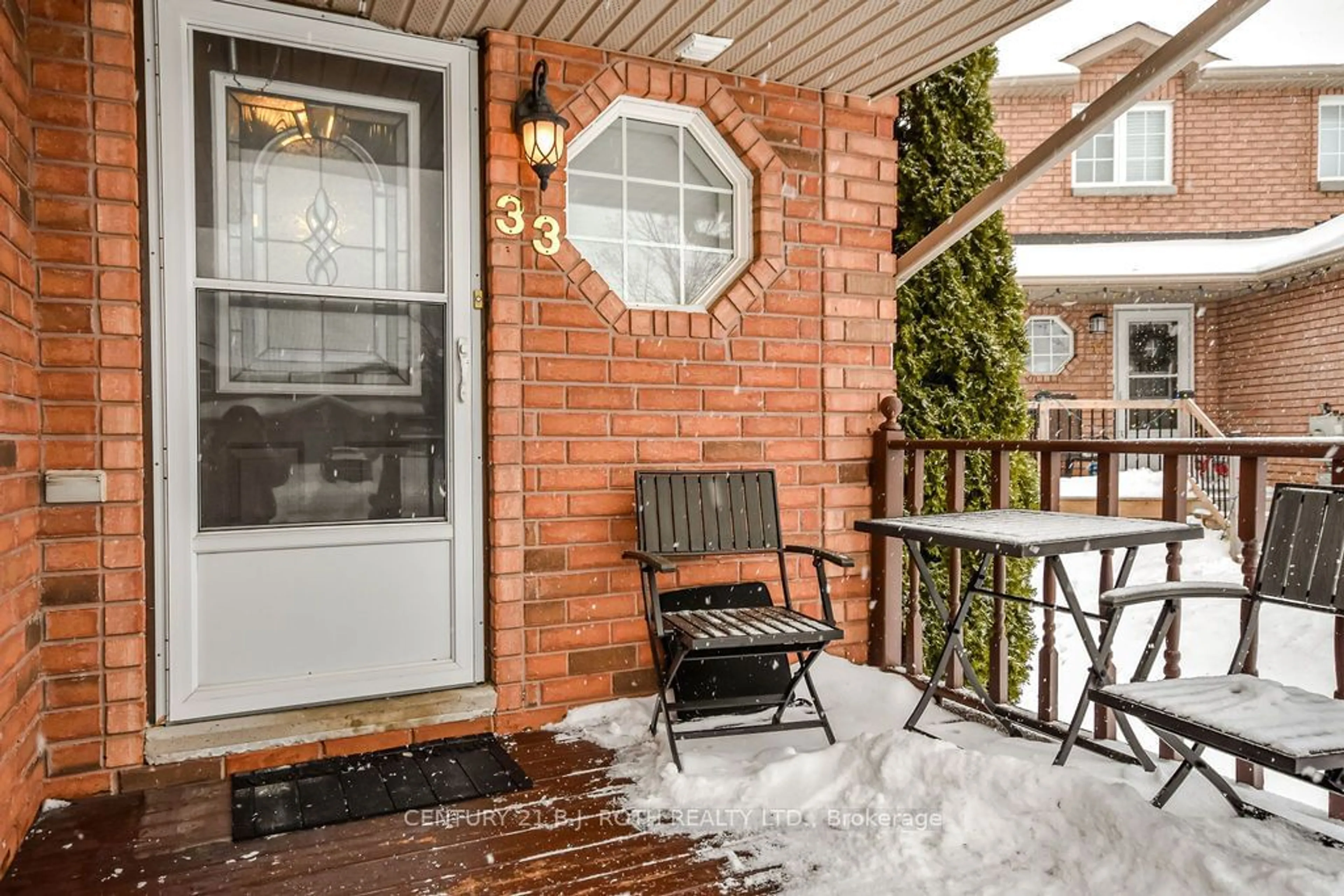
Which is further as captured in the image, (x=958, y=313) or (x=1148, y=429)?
(x=1148, y=429)

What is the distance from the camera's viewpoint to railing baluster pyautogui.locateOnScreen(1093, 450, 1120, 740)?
9.07 feet

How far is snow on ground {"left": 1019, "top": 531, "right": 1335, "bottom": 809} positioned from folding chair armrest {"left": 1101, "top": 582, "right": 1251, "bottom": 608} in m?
3.48

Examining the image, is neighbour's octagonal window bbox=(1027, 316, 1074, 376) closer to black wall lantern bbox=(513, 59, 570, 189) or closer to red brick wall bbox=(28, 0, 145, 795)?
black wall lantern bbox=(513, 59, 570, 189)

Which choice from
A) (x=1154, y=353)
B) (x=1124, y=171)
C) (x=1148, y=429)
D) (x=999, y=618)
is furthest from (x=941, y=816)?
(x=1124, y=171)

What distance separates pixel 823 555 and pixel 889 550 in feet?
2.65

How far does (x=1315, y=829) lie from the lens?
2.11 m

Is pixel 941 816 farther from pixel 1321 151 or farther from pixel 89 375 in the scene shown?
pixel 1321 151

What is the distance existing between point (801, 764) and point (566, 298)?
1.85 m

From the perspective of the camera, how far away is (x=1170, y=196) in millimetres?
10852

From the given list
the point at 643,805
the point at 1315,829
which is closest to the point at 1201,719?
the point at 1315,829

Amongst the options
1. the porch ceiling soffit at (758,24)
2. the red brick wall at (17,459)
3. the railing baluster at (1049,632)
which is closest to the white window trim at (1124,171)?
the porch ceiling soffit at (758,24)

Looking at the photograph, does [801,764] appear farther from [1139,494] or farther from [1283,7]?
A: [1283,7]

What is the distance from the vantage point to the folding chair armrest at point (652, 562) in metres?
2.76

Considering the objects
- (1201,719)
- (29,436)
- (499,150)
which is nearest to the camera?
(1201,719)
